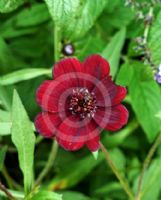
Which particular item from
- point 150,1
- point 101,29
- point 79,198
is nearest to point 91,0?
point 150,1

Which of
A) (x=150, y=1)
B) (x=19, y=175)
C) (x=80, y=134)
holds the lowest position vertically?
(x=19, y=175)

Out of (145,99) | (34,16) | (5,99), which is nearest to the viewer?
(5,99)

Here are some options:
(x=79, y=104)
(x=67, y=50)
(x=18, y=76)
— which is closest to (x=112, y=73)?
(x=67, y=50)

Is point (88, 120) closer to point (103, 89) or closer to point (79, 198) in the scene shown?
point (103, 89)

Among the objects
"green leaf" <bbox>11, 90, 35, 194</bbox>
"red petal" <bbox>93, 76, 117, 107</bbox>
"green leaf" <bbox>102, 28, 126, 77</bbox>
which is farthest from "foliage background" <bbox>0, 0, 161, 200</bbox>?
"red petal" <bbox>93, 76, 117, 107</bbox>

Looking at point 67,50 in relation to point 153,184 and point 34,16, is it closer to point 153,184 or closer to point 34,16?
point 34,16

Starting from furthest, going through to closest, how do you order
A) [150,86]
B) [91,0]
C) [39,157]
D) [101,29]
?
[39,157] < [101,29] < [150,86] < [91,0]

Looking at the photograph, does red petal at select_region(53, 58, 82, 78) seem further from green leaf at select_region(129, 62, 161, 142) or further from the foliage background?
green leaf at select_region(129, 62, 161, 142)
